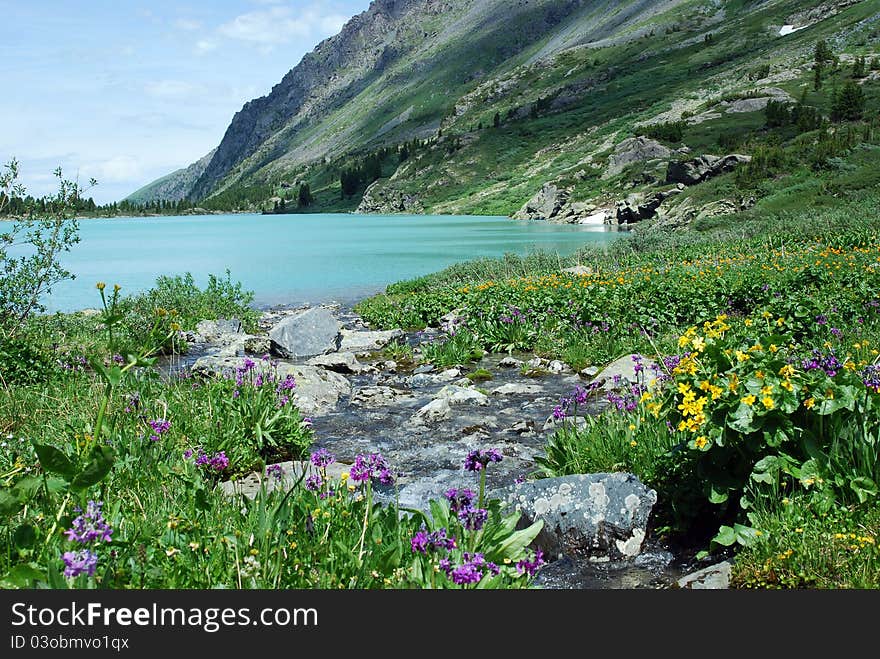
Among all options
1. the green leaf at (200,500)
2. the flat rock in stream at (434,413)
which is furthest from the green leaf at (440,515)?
the flat rock in stream at (434,413)

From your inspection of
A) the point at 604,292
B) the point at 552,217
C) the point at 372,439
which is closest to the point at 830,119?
the point at 552,217

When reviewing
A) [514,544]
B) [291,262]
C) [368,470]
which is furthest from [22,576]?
[291,262]

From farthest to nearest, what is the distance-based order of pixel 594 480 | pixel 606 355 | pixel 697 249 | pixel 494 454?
1. pixel 697 249
2. pixel 606 355
3. pixel 594 480
4. pixel 494 454

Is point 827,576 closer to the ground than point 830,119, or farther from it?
closer to the ground

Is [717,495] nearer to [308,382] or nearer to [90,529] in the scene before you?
[90,529]

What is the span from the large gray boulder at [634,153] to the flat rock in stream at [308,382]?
7279cm

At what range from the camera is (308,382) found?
10.5 m

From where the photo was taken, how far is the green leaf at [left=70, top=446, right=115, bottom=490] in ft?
10.9

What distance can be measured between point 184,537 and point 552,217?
81205 mm

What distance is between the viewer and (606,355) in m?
11.6

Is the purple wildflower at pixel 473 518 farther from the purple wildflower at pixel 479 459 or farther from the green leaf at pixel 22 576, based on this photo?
the green leaf at pixel 22 576

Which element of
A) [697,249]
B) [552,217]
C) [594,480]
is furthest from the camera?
Answer: [552,217]

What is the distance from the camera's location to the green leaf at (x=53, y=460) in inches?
127

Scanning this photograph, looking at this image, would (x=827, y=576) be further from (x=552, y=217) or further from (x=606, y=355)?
(x=552, y=217)
